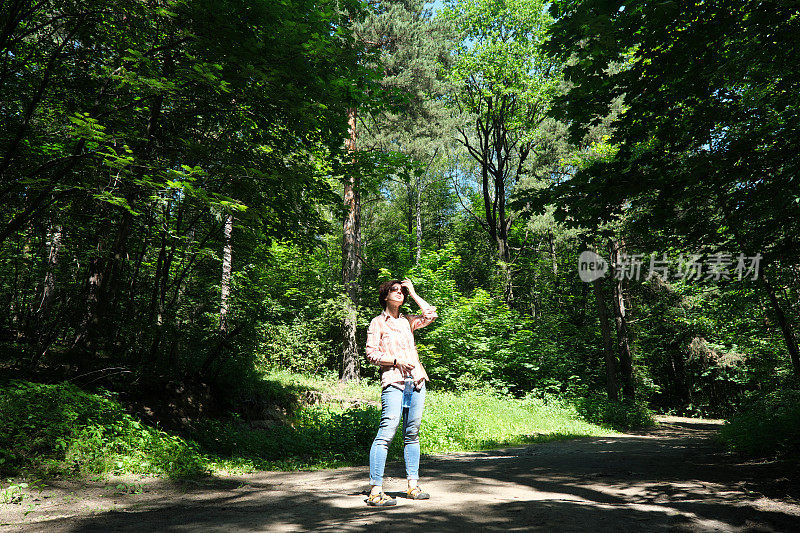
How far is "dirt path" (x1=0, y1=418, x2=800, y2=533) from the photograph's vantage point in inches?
134

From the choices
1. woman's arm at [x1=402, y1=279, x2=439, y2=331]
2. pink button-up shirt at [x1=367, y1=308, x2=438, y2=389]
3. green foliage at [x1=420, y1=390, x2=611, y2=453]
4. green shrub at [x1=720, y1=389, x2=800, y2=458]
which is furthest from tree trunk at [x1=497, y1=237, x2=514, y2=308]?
pink button-up shirt at [x1=367, y1=308, x2=438, y2=389]

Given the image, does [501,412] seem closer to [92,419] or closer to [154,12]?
[92,419]

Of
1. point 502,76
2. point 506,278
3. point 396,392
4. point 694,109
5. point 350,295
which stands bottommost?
point 396,392

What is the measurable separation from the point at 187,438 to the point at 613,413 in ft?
53.4

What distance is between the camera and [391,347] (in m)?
4.24

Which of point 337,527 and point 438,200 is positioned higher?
point 438,200

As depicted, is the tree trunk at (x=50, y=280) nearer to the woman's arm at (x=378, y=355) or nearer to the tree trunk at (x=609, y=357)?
the woman's arm at (x=378, y=355)

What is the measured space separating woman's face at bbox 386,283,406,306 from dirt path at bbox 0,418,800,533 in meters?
1.84

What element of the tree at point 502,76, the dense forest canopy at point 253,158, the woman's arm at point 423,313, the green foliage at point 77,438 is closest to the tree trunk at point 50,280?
the dense forest canopy at point 253,158

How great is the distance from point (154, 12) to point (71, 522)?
6.04m

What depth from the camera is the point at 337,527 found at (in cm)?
321

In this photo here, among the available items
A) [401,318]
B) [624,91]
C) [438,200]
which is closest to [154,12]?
[401,318]

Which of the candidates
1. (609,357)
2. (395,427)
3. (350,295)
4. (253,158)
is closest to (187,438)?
(253,158)

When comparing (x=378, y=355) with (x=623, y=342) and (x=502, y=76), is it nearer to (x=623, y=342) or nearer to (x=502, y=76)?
(x=623, y=342)
